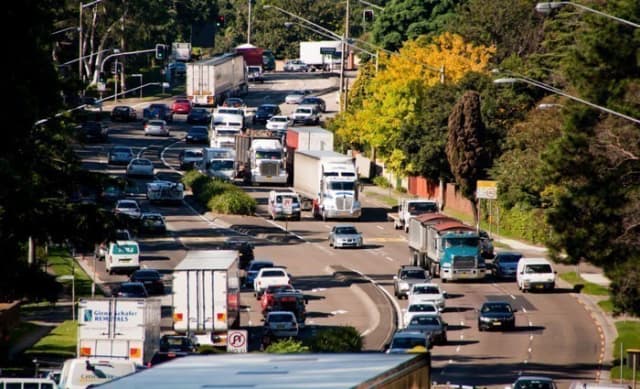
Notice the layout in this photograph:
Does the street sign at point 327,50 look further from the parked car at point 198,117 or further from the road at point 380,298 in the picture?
the road at point 380,298

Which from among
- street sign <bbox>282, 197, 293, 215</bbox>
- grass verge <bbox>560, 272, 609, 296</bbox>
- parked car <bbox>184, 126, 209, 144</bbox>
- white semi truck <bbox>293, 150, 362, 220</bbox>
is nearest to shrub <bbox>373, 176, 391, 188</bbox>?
white semi truck <bbox>293, 150, 362, 220</bbox>

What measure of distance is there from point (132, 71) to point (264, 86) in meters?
15.0

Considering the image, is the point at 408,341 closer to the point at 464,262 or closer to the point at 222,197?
the point at 464,262

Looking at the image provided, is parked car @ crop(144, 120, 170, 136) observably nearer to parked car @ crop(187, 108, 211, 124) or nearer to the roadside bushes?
parked car @ crop(187, 108, 211, 124)

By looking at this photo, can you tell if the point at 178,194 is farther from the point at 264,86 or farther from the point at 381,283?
the point at 264,86

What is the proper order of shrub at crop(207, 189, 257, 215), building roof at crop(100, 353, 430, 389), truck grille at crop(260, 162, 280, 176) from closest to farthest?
building roof at crop(100, 353, 430, 389) < shrub at crop(207, 189, 257, 215) < truck grille at crop(260, 162, 280, 176)

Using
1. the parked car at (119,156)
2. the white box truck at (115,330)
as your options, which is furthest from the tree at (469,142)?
the white box truck at (115,330)

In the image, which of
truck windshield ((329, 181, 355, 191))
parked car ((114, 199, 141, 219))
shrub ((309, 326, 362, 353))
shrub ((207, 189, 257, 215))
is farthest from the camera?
shrub ((207, 189, 257, 215))

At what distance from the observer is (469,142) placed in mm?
93000

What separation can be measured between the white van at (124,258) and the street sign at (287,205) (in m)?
19.4

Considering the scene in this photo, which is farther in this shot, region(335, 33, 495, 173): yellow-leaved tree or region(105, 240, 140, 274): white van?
region(335, 33, 495, 173): yellow-leaved tree

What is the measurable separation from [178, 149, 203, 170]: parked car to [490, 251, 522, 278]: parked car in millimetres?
40612

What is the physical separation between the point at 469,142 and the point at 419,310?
32.2m

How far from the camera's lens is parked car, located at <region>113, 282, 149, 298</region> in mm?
64375
